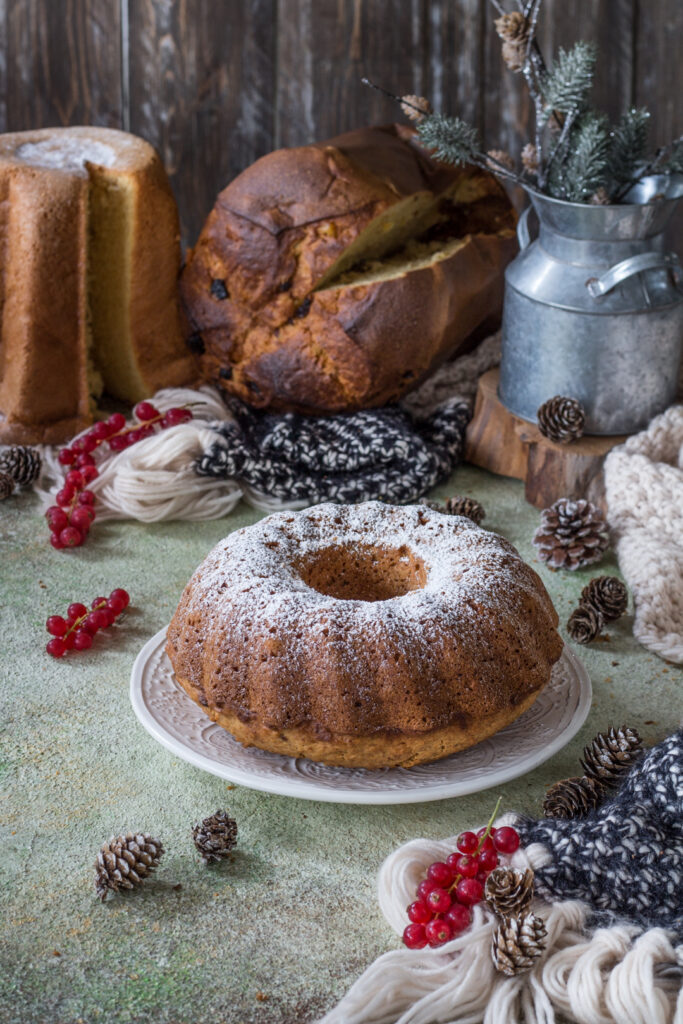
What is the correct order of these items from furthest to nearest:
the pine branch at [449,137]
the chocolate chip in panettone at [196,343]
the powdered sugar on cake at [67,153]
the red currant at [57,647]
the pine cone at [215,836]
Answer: the chocolate chip in panettone at [196,343] → the powdered sugar on cake at [67,153] → the pine branch at [449,137] → the red currant at [57,647] → the pine cone at [215,836]

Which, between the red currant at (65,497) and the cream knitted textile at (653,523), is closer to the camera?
the cream knitted textile at (653,523)

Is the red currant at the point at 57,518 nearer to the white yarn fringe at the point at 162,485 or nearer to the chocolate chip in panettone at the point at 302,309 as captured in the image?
the white yarn fringe at the point at 162,485

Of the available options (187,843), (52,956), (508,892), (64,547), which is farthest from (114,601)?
(508,892)

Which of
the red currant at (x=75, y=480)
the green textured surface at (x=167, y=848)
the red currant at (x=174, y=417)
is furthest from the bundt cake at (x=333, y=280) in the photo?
the green textured surface at (x=167, y=848)

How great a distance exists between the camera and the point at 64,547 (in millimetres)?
1801

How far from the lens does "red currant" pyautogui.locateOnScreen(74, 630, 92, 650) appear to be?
152cm

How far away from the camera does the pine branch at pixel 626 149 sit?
1841mm

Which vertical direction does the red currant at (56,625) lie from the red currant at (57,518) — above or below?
above

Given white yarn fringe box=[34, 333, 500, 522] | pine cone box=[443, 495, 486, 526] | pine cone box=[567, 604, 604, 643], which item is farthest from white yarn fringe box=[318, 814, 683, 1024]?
white yarn fringe box=[34, 333, 500, 522]

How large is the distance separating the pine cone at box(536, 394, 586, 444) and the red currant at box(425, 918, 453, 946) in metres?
1.03

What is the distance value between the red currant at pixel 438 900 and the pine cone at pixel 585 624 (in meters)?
0.60

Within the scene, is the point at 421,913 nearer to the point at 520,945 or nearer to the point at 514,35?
the point at 520,945

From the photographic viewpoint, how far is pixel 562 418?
1874mm

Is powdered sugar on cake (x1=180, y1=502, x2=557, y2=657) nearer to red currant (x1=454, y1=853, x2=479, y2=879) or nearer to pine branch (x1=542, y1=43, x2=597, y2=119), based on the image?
red currant (x1=454, y1=853, x2=479, y2=879)
